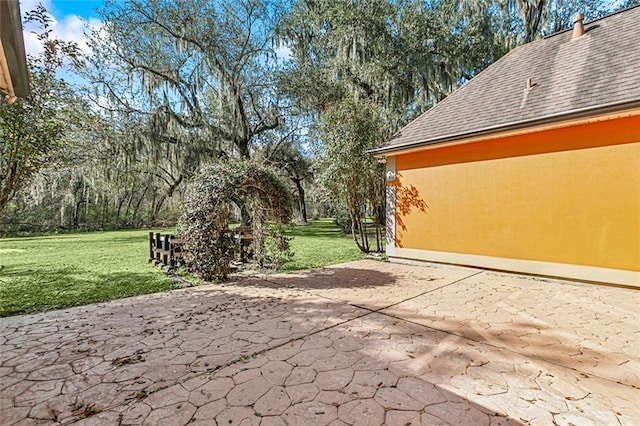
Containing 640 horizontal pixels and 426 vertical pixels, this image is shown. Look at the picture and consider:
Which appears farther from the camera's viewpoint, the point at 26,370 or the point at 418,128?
the point at 418,128

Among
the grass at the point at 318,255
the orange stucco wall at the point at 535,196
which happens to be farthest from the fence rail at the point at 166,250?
the orange stucco wall at the point at 535,196

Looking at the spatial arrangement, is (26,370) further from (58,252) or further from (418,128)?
(58,252)

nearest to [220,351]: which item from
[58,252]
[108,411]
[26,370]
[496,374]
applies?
[108,411]

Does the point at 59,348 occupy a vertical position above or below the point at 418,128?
below

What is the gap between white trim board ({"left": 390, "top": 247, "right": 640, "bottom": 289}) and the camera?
15.0ft

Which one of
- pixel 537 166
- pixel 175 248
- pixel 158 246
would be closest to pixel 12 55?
pixel 175 248

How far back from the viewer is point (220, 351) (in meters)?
2.76

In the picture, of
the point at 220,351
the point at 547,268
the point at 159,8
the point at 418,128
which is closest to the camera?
the point at 220,351

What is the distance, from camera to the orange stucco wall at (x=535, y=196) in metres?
4.56

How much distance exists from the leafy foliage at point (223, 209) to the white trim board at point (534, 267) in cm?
312

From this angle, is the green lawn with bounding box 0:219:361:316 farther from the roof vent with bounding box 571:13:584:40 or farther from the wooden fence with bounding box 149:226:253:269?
the roof vent with bounding box 571:13:584:40

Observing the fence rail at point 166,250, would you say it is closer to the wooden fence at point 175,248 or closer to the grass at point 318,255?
the wooden fence at point 175,248

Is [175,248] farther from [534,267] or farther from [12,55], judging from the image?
[534,267]

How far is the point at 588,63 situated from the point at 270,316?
23.5ft
